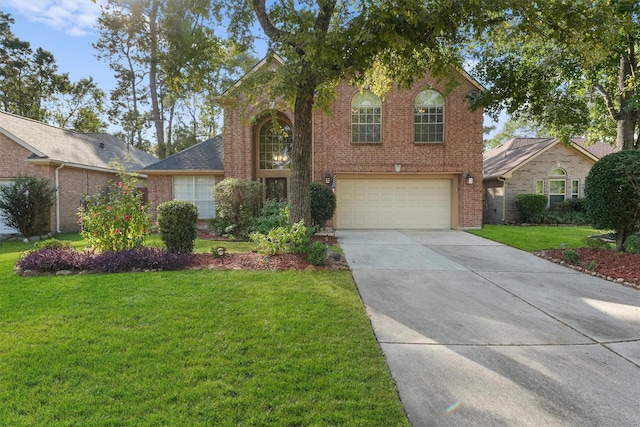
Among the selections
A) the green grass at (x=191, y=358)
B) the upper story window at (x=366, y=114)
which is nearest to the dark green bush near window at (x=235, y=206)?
the upper story window at (x=366, y=114)

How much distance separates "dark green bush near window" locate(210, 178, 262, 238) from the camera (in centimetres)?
1106

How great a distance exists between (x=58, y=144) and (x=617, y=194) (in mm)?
20111

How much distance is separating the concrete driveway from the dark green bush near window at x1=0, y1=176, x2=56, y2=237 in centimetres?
1200

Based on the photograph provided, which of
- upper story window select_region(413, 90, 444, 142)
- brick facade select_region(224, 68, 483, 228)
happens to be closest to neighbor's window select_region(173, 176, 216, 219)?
brick facade select_region(224, 68, 483, 228)

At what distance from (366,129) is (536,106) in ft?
21.8

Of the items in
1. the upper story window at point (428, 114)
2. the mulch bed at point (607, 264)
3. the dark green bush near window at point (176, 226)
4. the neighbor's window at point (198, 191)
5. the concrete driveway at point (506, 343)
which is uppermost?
the upper story window at point (428, 114)

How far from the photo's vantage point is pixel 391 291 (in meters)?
5.25

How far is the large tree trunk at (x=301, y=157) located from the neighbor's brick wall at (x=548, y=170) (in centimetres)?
1434

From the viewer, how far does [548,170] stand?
1773 centimetres

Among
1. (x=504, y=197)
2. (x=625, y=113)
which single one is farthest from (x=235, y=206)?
(x=625, y=113)

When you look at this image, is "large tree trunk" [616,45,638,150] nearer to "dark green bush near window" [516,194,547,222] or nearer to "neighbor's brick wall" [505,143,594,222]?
"dark green bush near window" [516,194,547,222]

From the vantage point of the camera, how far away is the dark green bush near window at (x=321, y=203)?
11297 mm

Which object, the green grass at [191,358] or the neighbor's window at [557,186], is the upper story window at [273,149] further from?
the neighbor's window at [557,186]

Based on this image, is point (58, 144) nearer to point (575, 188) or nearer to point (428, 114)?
point (428, 114)
